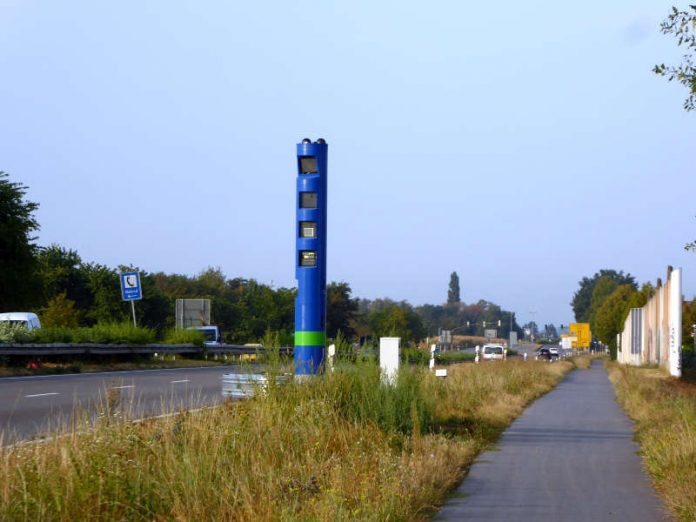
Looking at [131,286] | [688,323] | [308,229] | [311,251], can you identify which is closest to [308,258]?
[311,251]

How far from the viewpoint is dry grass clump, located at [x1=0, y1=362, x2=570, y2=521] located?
747 cm

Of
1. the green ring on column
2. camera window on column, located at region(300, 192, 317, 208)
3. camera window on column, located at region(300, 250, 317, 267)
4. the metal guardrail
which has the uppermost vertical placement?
camera window on column, located at region(300, 192, 317, 208)

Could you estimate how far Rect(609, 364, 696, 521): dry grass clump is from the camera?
30.8 feet

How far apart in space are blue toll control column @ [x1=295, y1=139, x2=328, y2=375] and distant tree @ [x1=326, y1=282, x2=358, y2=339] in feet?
229

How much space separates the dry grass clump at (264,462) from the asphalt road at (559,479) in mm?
326

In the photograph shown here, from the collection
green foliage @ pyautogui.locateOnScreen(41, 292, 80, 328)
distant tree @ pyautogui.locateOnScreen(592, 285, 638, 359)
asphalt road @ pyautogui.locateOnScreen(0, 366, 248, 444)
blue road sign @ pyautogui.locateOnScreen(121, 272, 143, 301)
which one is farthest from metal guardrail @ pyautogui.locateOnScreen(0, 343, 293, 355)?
distant tree @ pyautogui.locateOnScreen(592, 285, 638, 359)

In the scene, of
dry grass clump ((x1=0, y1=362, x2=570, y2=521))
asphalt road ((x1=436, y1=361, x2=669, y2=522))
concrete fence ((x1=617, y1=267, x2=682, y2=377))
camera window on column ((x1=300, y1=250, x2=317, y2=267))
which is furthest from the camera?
concrete fence ((x1=617, y1=267, x2=682, y2=377))

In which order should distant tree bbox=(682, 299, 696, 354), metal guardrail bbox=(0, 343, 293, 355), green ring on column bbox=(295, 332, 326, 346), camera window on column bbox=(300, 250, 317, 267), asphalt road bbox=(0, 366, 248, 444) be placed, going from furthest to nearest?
1. distant tree bbox=(682, 299, 696, 354)
2. metal guardrail bbox=(0, 343, 293, 355)
3. camera window on column bbox=(300, 250, 317, 267)
4. green ring on column bbox=(295, 332, 326, 346)
5. asphalt road bbox=(0, 366, 248, 444)

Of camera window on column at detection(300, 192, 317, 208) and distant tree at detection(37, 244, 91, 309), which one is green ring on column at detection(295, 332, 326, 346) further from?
distant tree at detection(37, 244, 91, 309)

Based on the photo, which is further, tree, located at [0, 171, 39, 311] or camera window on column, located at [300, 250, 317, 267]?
tree, located at [0, 171, 39, 311]

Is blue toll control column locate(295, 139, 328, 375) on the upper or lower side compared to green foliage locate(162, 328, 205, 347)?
upper

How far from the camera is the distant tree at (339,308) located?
87250mm

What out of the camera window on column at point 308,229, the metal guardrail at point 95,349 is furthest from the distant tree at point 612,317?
the camera window on column at point 308,229

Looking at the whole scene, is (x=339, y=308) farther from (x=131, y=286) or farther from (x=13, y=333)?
(x=13, y=333)
